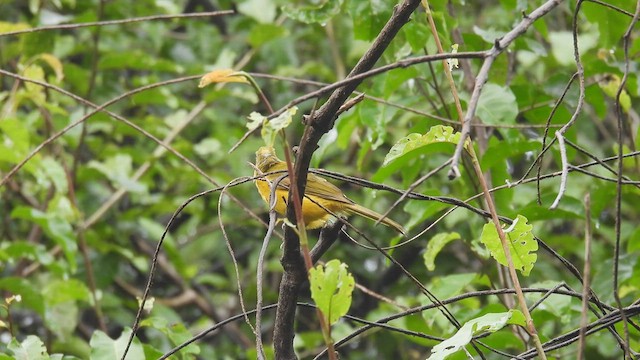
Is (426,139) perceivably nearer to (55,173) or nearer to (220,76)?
(220,76)

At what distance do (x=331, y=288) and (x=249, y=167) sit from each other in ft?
11.2

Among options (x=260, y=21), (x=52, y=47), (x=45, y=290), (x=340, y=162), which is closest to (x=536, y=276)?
(x=340, y=162)

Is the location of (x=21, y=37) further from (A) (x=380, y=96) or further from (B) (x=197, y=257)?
(A) (x=380, y=96)

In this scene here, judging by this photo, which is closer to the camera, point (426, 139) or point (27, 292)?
point (426, 139)

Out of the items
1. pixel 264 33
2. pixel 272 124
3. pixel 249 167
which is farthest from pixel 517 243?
pixel 249 167

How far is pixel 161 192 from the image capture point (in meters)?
5.42

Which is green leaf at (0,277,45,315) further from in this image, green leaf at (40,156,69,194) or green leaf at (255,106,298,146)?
green leaf at (255,106,298,146)

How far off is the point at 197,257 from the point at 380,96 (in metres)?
2.90

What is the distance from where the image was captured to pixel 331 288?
4.93ft

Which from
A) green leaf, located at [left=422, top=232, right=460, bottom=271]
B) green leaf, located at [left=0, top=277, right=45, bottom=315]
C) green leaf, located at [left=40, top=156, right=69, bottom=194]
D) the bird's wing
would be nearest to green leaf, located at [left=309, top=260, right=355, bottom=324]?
green leaf, located at [left=422, top=232, right=460, bottom=271]

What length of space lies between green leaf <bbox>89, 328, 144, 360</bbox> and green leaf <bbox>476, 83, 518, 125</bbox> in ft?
4.03

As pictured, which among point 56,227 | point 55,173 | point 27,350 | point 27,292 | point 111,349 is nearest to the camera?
point 27,350

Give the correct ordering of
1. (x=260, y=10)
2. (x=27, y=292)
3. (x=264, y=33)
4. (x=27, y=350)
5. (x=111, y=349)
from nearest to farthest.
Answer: (x=27, y=350), (x=111, y=349), (x=27, y=292), (x=264, y=33), (x=260, y=10)

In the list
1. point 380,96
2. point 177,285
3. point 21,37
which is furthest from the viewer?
point 177,285
